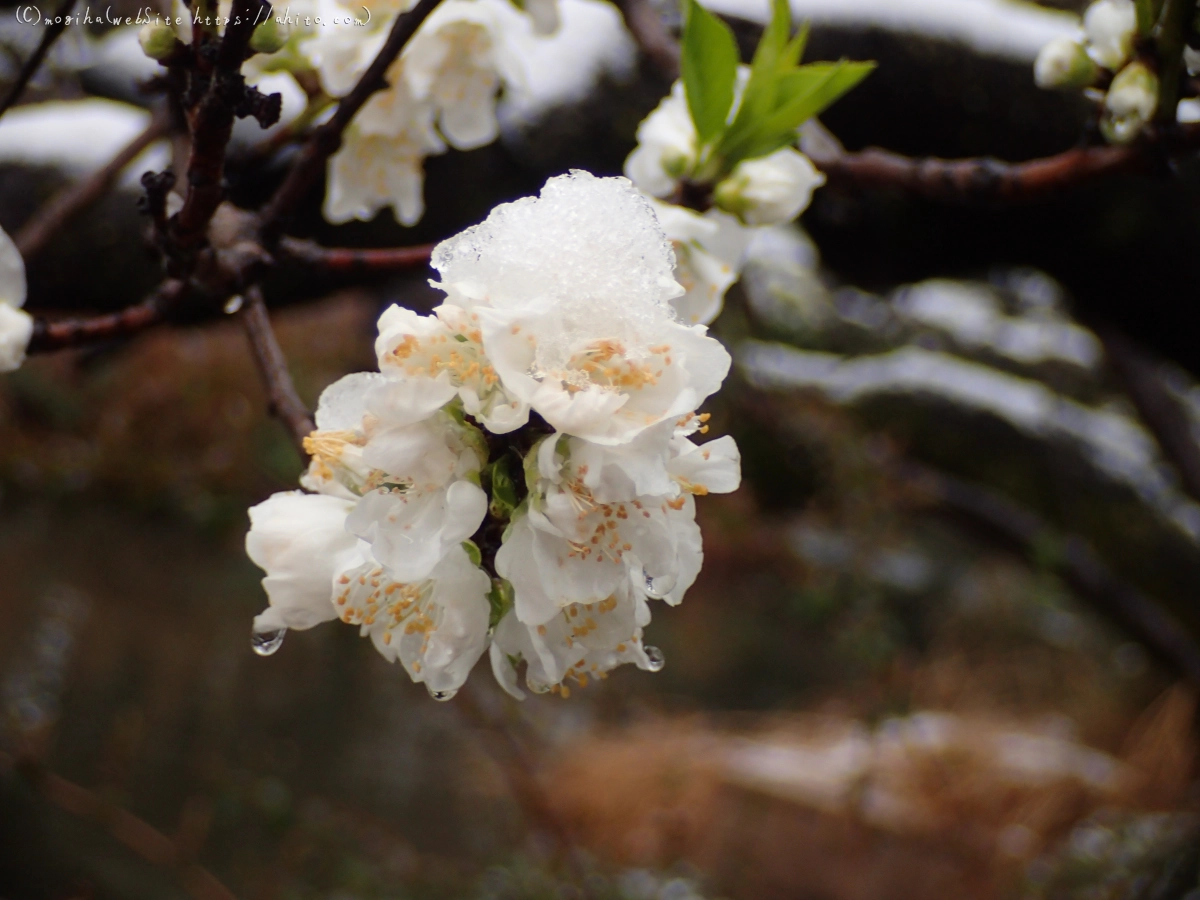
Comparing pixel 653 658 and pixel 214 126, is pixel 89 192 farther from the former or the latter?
pixel 653 658

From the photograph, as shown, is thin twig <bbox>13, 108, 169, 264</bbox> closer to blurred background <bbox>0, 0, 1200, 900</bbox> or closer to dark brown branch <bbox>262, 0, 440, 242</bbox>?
blurred background <bbox>0, 0, 1200, 900</bbox>

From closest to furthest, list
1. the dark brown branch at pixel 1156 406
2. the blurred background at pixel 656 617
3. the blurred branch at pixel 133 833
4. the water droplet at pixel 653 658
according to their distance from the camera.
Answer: the water droplet at pixel 653 658, the blurred background at pixel 656 617, the blurred branch at pixel 133 833, the dark brown branch at pixel 1156 406

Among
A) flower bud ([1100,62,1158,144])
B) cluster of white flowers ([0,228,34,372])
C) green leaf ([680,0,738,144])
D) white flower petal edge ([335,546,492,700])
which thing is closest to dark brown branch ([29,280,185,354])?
cluster of white flowers ([0,228,34,372])

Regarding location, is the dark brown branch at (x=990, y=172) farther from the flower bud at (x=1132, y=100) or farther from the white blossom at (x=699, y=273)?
the white blossom at (x=699, y=273)

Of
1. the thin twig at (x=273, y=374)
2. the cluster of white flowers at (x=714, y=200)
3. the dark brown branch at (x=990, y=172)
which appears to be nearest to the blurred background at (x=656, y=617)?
the dark brown branch at (x=990, y=172)

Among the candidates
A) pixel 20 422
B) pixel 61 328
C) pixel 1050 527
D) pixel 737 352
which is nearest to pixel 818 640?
pixel 1050 527

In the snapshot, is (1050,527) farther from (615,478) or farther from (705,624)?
(615,478)

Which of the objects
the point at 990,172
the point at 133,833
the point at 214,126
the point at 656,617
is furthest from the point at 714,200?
the point at 656,617
